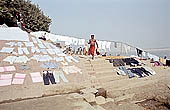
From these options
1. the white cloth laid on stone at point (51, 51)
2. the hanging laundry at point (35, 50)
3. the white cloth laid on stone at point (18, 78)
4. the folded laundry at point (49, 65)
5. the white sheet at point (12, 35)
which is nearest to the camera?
the white cloth laid on stone at point (18, 78)

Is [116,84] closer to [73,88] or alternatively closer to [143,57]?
[73,88]

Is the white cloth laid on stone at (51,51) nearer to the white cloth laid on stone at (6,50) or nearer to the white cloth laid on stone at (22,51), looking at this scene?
the white cloth laid on stone at (22,51)

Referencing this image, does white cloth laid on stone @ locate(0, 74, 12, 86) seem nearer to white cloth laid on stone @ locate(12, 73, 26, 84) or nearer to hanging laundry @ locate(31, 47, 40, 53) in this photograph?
white cloth laid on stone @ locate(12, 73, 26, 84)

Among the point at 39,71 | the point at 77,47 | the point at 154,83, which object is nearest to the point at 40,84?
the point at 39,71

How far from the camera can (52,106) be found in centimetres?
394

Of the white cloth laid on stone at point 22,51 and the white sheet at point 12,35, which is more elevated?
the white sheet at point 12,35

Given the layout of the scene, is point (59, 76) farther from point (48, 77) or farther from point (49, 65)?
point (49, 65)

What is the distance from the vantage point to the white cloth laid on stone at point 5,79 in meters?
5.30

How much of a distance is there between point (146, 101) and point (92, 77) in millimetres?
2782

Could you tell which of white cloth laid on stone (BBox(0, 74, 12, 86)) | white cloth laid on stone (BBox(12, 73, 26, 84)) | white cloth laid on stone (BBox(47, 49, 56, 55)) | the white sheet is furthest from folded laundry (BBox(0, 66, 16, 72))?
the white sheet

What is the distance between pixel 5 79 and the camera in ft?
18.1

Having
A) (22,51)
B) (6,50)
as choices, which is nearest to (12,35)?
(6,50)

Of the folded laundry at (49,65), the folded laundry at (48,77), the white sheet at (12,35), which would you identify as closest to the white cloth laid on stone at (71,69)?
the folded laundry at (49,65)

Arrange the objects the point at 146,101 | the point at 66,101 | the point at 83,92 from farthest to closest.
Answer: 1. the point at 146,101
2. the point at 83,92
3. the point at 66,101
